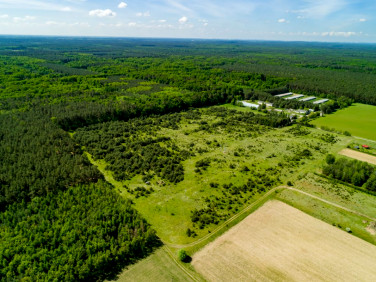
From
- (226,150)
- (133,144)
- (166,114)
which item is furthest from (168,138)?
(166,114)

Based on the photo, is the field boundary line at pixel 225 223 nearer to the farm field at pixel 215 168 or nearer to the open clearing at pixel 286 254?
the farm field at pixel 215 168

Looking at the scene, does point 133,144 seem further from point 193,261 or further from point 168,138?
point 193,261

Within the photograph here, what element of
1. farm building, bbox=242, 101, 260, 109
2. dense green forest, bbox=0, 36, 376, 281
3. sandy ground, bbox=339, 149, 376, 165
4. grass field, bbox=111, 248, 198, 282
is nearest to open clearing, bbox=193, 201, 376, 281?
grass field, bbox=111, 248, 198, 282

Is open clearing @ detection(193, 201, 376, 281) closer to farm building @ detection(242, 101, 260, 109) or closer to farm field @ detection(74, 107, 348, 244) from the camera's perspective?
farm field @ detection(74, 107, 348, 244)

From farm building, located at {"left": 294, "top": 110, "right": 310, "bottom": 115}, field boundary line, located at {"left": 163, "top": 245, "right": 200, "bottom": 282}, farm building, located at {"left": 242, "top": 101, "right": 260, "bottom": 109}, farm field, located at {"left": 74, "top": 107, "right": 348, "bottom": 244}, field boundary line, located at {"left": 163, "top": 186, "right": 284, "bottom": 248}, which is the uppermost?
farm building, located at {"left": 242, "top": 101, "right": 260, "bottom": 109}

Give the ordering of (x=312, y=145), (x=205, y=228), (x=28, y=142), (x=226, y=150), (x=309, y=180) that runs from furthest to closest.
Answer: (x=312, y=145), (x=226, y=150), (x=28, y=142), (x=309, y=180), (x=205, y=228)
